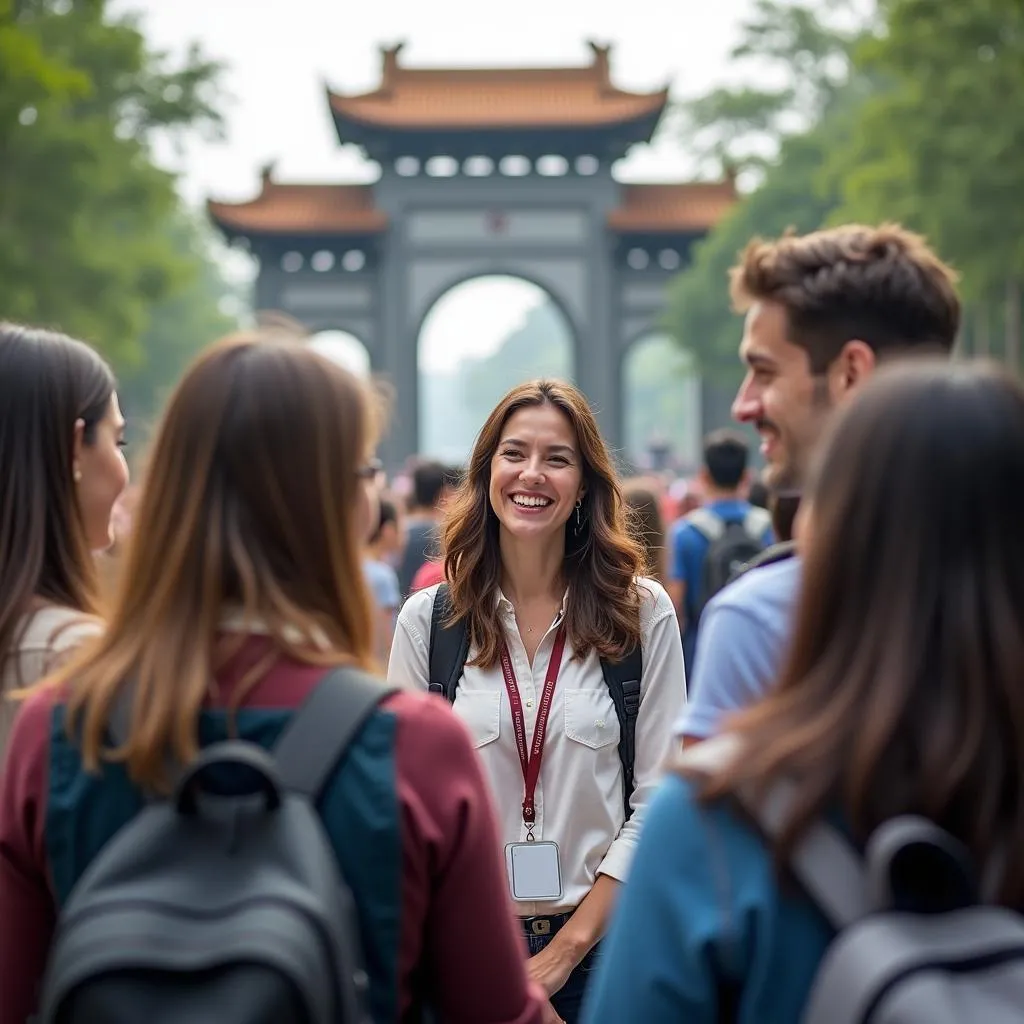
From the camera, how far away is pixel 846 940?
1.31 meters

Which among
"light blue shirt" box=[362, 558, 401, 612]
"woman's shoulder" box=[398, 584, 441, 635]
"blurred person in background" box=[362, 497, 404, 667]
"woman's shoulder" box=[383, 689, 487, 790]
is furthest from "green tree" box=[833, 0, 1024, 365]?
"woman's shoulder" box=[383, 689, 487, 790]

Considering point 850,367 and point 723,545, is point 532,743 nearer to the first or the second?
point 850,367

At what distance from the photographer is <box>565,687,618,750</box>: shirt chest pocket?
2852 millimetres

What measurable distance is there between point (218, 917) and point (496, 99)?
108 ft

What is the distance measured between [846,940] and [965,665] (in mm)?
281

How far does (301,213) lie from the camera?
32219mm

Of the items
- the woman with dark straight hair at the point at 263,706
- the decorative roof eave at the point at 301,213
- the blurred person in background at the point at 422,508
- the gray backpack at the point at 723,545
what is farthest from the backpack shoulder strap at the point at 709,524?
the decorative roof eave at the point at 301,213

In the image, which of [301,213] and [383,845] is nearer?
[383,845]

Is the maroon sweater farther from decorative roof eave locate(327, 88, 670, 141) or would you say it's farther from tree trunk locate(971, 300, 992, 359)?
decorative roof eave locate(327, 88, 670, 141)

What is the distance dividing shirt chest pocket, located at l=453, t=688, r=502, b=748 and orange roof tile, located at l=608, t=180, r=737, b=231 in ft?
96.1

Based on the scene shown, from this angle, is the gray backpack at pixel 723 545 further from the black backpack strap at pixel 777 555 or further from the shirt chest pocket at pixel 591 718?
the black backpack strap at pixel 777 555

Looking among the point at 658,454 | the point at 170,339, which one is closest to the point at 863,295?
the point at 658,454

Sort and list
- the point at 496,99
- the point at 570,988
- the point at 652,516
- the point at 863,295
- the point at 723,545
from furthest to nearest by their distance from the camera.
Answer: the point at 496,99 → the point at 723,545 → the point at 652,516 → the point at 570,988 → the point at 863,295

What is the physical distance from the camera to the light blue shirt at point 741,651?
1843 mm
